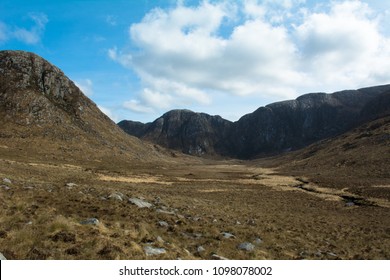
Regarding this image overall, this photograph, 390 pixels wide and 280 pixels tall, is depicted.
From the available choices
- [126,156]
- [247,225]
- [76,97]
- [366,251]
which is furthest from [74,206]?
[76,97]

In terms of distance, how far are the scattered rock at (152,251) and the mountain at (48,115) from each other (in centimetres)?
8361

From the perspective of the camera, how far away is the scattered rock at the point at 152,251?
1217cm

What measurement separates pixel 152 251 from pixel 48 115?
118 meters

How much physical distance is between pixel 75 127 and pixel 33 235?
116763 millimetres

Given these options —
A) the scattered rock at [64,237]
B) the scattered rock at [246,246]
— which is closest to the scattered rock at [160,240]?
the scattered rock at [64,237]

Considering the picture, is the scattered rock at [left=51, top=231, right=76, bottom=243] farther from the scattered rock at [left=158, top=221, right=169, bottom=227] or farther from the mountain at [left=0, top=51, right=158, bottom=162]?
the mountain at [left=0, top=51, right=158, bottom=162]

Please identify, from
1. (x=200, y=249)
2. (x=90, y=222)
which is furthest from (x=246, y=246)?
(x=90, y=222)

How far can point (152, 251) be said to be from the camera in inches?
488

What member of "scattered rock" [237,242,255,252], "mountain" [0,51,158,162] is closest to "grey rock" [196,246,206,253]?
"scattered rock" [237,242,255,252]

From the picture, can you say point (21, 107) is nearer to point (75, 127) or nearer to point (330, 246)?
point (75, 127)

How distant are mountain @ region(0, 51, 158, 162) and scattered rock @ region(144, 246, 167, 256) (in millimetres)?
83605

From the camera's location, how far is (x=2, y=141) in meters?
88.8

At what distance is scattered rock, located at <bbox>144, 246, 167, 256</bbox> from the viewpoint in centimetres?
1217

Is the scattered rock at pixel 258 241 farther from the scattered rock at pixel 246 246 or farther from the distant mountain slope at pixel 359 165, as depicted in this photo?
the distant mountain slope at pixel 359 165
